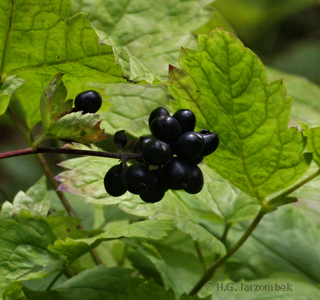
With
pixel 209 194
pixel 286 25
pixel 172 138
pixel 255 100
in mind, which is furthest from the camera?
pixel 286 25

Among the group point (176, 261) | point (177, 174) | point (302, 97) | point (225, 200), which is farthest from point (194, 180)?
point (302, 97)

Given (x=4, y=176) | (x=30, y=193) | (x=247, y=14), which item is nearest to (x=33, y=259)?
(x=30, y=193)

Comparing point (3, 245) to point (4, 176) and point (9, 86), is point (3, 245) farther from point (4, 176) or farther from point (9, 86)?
point (4, 176)

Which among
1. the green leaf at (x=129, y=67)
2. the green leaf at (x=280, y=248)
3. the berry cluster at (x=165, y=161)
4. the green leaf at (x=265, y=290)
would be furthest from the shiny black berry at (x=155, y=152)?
the green leaf at (x=280, y=248)

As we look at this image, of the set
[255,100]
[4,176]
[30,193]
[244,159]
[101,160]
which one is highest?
[255,100]

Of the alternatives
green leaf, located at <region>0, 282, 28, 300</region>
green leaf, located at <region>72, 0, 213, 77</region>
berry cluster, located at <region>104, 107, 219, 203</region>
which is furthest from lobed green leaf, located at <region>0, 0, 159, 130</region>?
green leaf, located at <region>72, 0, 213, 77</region>

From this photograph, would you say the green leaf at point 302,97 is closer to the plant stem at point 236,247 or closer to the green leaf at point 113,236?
the plant stem at point 236,247
